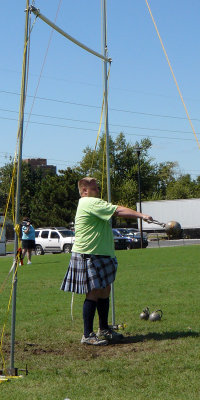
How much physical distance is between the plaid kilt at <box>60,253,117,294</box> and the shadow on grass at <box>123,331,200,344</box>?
683 mm

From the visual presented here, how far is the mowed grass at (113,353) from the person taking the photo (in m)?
4.52

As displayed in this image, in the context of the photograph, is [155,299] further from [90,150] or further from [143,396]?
[90,150]

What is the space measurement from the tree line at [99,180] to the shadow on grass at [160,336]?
4892 cm

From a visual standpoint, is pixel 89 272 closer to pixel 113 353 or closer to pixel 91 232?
pixel 91 232

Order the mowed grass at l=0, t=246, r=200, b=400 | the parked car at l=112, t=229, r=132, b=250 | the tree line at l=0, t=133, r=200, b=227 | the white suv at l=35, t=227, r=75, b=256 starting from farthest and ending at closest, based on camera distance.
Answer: the tree line at l=0, t=133, r=200, b=227
the parked car at l=112, t=229, r=132, b=250
the white suv at l=35, t=227, r=75, b=256
the mowed grass at l=0, t=246, r=200, b=400

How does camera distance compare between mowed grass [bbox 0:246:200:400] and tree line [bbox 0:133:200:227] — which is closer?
mowed grass [bbox 0:246:200:400]

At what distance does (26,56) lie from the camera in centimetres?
539

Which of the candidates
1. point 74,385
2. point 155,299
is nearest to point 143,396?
point 74,385

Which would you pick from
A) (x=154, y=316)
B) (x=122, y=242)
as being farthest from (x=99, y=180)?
(x=154, y=316)

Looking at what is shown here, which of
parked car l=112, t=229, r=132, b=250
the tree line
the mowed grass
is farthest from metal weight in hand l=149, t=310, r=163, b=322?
the tree line

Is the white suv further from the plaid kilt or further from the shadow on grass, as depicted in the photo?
the plaid kilt

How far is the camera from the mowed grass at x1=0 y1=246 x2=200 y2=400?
4.52 m

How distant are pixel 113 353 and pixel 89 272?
928mm

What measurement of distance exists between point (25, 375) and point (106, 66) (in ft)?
13.1
